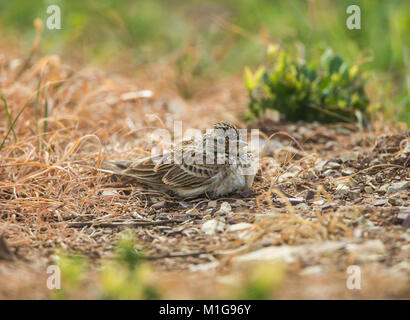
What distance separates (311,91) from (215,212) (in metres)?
2.30

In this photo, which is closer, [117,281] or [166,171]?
[117,281]

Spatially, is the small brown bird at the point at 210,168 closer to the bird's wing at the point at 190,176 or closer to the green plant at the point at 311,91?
the bird's wing at the point at 190,176

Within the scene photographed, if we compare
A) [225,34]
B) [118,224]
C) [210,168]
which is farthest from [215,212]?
[225,34]

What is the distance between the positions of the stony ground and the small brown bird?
12 cm

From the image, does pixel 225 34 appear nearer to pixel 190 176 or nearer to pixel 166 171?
pixel 166 171

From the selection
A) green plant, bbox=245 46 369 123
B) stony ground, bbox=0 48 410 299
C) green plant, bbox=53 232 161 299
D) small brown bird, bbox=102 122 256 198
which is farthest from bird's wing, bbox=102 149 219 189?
green plant, bbox=245 46 369 123

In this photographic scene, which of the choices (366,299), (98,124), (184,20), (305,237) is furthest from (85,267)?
(184,20)

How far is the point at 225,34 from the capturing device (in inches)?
382

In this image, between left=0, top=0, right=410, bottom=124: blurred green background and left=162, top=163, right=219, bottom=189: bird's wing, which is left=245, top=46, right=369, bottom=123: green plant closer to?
left=0, top=0, right=410, bottom=124: blurred green background

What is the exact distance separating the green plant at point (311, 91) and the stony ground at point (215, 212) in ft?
0.64

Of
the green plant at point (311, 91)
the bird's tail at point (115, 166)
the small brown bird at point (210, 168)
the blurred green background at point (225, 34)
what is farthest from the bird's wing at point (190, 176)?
the blurred green background at point (225, 34)

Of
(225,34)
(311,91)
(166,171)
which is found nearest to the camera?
(166,171)

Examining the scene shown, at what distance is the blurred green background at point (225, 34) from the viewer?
7.25 metres

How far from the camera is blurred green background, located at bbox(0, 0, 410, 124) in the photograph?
23.8 feet
